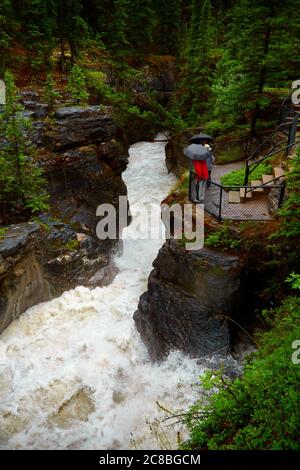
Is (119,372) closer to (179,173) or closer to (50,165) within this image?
(50,165)

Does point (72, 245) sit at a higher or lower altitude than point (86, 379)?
higher

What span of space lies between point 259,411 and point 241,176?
8.61 meters

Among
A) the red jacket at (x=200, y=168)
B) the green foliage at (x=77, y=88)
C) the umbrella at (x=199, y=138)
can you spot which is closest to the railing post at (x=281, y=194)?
the red jacket at (x=200, y=168)

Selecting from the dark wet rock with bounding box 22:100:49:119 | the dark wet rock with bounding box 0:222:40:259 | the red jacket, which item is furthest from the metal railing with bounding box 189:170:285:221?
the dark wet rock with bounding box 22:100:49:119

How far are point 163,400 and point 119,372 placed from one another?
158cm

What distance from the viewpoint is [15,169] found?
1214 centimetres

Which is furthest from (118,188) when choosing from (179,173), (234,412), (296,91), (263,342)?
(234,412)

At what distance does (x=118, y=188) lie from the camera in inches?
655

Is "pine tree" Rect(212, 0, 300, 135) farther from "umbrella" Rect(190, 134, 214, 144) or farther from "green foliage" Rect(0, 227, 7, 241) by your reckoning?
"green foliage" Rect(0, 227, 7, 241)

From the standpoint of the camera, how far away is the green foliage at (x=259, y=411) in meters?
4.46

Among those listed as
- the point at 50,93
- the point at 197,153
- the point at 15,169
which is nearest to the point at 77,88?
the point at 50,93

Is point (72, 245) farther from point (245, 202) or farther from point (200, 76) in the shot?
point (200, 76)
